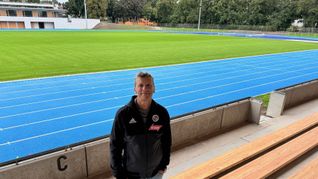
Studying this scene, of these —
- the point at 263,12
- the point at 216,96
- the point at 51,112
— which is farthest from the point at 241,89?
the point at 263,12

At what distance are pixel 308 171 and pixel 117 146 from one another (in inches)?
103

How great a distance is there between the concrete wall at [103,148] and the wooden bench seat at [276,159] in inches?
58.7

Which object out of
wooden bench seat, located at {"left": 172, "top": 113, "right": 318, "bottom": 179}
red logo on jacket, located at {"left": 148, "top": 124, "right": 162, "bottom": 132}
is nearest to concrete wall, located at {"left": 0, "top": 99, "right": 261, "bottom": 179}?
wooden bench seat, located at {"left": 172, "top": 113, "right": 318, "bottom": 179}

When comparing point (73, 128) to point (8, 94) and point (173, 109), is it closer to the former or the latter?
point (173, 109)

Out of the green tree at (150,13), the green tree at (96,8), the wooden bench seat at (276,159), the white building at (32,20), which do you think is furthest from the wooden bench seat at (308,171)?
the green tree at (150,13)

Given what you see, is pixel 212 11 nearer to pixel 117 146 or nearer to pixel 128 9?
pixel 128 9

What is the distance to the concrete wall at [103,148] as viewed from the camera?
3.12m

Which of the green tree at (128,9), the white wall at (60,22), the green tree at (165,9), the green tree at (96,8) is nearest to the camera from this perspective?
the white wall at (60,22)

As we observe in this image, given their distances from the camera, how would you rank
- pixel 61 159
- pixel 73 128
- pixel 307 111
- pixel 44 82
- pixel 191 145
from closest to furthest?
pixel 61 159 → pixel 191 145 → pixel 73 128 → pixel 307 111 → pixel 44 82

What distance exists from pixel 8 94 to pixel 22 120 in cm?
217

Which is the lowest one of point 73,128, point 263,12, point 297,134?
point 73,128

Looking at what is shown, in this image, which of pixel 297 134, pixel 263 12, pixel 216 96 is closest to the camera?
pixel 297 134

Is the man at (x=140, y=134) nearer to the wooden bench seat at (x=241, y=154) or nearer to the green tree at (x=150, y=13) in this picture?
the wooden bench seat at (x=241, y=154)

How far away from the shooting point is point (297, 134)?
173 inches
